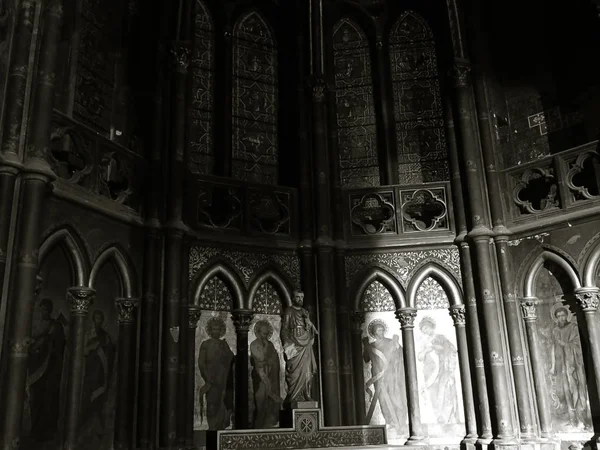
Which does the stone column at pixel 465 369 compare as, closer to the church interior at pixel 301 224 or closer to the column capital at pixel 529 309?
the church interior at pixel 301 224

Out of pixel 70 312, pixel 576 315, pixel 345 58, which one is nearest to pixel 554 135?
pixel 576 315

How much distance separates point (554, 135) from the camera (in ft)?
45.6

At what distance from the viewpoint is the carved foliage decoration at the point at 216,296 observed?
12328mm

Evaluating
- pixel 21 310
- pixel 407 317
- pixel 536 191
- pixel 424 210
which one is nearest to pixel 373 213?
pixel 424 210

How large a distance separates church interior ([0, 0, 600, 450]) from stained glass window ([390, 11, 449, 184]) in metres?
0.05

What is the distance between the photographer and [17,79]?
909cm

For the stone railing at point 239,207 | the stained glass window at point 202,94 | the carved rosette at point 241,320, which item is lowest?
the carved rosette at point 241,320

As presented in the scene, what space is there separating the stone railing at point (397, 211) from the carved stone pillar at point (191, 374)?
3.50 m

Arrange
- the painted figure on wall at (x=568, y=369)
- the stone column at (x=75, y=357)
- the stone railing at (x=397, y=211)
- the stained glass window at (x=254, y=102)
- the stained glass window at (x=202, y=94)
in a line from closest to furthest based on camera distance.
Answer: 1. the stone column at (x=75, y=357)
2. the painted figure on wall at (x=568, y=369)
3. the stone railing at (x=397, y=211)
4. the stained glass window at (x=202, y=94)
5. the stained glass window at (x=254, y=102)

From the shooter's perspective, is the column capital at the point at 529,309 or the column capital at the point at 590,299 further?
the column capital at the point at 529,309

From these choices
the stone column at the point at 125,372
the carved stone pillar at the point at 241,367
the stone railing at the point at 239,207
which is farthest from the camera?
the stone railing at the point at 239,207

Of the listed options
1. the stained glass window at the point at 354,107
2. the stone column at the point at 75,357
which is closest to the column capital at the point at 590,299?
the stained glass window at the point at 354,107

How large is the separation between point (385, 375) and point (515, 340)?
2452 mm

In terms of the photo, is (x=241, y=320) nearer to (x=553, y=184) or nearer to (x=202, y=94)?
(x=202, y=94)
